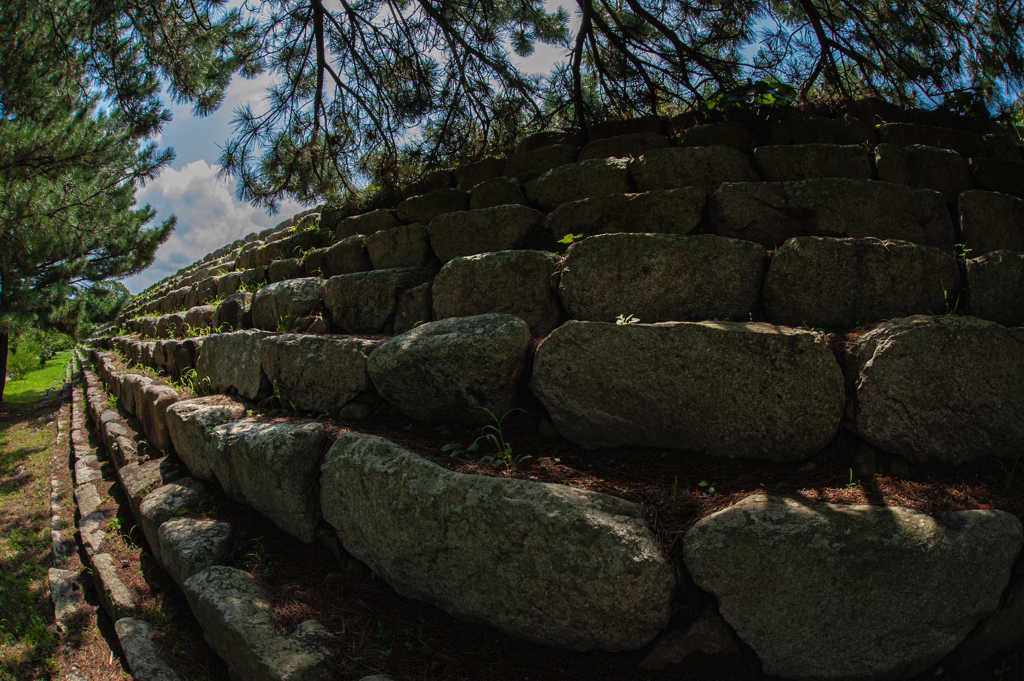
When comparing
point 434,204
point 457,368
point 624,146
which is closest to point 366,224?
point 434,204

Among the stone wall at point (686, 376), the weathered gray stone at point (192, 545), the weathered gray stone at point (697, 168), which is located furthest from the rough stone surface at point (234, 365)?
the weathered gray stone at point (697, 168)

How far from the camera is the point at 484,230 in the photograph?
307 centimetres

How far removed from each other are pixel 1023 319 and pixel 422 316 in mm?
2770

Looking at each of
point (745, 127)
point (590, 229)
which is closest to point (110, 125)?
point (590, 229)

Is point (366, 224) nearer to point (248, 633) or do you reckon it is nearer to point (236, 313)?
point (236, 313)

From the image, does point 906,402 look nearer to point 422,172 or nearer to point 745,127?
point 745,127

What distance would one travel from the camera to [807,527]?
1.56 metres

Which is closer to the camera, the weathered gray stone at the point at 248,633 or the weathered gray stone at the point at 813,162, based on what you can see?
the weathered gray stone at the point at 248,633

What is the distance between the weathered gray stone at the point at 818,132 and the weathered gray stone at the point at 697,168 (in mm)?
351

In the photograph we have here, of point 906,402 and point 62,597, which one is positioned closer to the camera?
point 906,402

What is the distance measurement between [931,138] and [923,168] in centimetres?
49

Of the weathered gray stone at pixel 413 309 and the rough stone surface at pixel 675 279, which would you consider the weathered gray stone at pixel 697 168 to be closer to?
the rough stone surface at pixel 675 279

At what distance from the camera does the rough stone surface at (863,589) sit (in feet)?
5.00

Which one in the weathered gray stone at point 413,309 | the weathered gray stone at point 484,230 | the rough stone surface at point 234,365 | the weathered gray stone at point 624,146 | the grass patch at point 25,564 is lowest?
the grass patch at point 25,564
